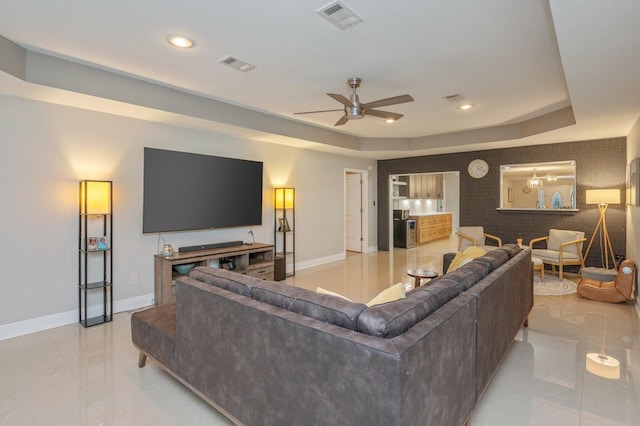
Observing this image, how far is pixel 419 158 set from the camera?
7.77 m

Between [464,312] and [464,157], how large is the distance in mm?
6123

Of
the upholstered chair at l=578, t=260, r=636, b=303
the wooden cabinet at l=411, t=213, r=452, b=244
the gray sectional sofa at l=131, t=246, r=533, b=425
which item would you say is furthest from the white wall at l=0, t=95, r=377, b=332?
the wooden cabinet at l=411, t=213, r=452, b=244

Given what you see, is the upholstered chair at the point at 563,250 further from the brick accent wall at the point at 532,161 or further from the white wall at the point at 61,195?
the white wall at the point at 61,195

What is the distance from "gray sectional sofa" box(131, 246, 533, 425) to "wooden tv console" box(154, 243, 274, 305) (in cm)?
163

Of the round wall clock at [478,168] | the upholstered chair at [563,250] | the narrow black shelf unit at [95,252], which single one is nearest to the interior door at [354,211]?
the round wall clock at [478,168]

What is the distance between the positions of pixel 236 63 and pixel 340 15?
1.24m

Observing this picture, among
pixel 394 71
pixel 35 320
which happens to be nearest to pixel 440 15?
pixel 394 71

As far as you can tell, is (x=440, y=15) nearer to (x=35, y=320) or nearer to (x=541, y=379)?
(x=541, y=379)

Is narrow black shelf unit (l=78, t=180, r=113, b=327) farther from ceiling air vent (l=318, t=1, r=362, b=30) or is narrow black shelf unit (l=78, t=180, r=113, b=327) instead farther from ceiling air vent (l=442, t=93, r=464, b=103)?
ceiling air vent (l=442, t=93, r=464, b=103)

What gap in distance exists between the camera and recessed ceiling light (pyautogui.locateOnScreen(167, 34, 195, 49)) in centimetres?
261

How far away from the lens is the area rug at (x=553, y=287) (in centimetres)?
466

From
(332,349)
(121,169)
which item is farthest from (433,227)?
(332,349)

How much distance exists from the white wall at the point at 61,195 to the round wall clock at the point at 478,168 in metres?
5.14

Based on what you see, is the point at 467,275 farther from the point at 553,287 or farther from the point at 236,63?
the point at 553,287
